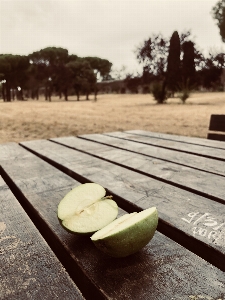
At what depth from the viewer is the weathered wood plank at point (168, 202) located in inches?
31.0

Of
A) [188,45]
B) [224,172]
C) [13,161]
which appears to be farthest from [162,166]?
[188,45]

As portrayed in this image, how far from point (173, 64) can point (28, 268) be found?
73.8 ft

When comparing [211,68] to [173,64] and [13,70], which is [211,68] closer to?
[173,64]

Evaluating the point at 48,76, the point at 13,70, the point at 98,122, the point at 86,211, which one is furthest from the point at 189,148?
the point at 13,70

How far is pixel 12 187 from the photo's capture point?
4.69 ft

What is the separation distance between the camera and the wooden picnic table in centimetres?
60

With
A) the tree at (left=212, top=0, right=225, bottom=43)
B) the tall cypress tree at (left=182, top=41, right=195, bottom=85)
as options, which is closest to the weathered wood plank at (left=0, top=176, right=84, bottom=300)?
the tall cypress tree at (left=182, top=41, right=195, bottom=85)

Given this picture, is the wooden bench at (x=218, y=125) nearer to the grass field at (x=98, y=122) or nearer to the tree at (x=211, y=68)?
the grass field at (x=98, y=122)

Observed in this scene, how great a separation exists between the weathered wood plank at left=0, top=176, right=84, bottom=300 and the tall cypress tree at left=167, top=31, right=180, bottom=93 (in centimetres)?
2127

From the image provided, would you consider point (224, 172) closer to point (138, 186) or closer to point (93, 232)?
point (138, 186)

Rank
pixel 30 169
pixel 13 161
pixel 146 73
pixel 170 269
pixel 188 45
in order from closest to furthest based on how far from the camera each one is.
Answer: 1. pixel 170 269
2. pixel 30 169
3. pixel 13 161
4. pixel 188 45
5. pixel 146 73

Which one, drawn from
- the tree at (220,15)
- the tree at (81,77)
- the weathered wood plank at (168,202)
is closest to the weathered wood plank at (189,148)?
the weathered wood plank at (168,202)

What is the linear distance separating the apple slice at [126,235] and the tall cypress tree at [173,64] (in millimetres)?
21285

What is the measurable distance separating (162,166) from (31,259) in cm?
104
